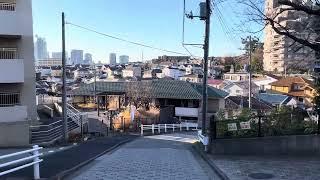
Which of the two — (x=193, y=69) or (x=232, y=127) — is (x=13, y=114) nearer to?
(x=232, y=127)

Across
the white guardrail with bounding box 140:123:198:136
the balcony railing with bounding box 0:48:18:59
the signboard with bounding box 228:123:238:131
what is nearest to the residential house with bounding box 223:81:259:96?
the white guardrail with bounding box 140:123:198:136

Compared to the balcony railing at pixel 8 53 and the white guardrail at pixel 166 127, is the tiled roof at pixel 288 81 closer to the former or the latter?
the white guardrail at pixel 166 127

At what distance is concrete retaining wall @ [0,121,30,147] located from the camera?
85.3 feet

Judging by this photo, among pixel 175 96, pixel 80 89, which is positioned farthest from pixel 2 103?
pixel 80 89

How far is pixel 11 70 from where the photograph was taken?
89.4ft

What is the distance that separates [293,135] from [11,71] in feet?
56.9

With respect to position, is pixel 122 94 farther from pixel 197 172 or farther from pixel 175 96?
pixel 197 172

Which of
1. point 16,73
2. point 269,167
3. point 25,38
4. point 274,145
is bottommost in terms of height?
point 269,167

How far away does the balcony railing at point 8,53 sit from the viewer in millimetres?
28219

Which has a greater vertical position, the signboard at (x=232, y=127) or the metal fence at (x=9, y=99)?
the metal fence at (x=9, y=99)

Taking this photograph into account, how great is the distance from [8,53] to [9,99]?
2.87 m

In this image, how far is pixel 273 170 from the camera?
13.4 metres

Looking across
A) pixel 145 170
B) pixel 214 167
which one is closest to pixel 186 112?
pixel 214 167

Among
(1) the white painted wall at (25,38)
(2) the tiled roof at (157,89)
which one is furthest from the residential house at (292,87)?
(1) the white painted wall at (25,38)
